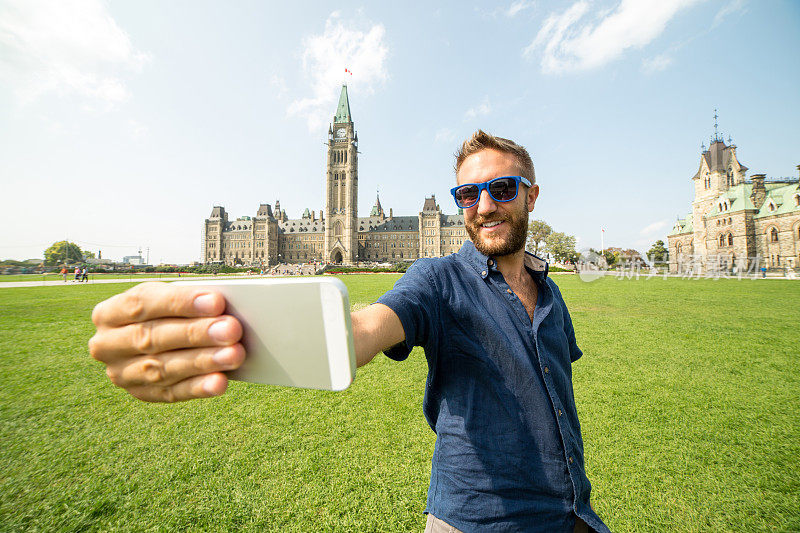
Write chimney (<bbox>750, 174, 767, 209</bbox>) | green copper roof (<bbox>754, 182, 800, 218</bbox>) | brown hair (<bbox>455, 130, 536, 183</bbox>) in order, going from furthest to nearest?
chimney (<bbox>750, 174, 767, 209</bbox>) < green copper roof (<bbox>754, 182, 800, 218</bbox>) < brown hair (<bbox>455, 130, 536, 183</bbox>)

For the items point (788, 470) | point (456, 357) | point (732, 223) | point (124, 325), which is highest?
point (732, 223)

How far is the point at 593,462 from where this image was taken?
3.37 metres

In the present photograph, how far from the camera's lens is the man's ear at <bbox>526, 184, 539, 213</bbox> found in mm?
2042

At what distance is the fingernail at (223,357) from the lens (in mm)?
715

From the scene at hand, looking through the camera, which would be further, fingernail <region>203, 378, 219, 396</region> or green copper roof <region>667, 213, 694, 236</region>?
green copper roof <region>667, 213, 694, 236</region>

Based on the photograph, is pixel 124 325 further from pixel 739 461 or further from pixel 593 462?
pixel 739 461

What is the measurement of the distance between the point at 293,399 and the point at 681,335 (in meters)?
9.58

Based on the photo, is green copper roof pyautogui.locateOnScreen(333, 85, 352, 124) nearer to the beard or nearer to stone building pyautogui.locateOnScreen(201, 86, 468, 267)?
stone building pyautogui.locateOnScreen(201, 86, 468, 267)

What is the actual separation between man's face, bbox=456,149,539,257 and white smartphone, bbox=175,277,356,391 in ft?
4.05

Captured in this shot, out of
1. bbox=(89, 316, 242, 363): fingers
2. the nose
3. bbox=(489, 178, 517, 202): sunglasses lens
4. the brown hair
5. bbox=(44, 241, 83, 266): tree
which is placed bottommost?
bbox=(89, 316, 242, 363): fingers

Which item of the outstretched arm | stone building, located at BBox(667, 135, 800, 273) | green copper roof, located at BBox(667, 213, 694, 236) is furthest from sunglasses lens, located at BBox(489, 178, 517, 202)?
green copper roof, located at BBox(667, 213, 694, 236)

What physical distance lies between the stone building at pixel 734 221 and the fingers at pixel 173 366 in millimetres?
61073

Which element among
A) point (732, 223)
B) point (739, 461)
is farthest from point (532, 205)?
point (732, 223)

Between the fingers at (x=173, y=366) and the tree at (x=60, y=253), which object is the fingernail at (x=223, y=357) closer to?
the fingers at (x=173, y=366)
